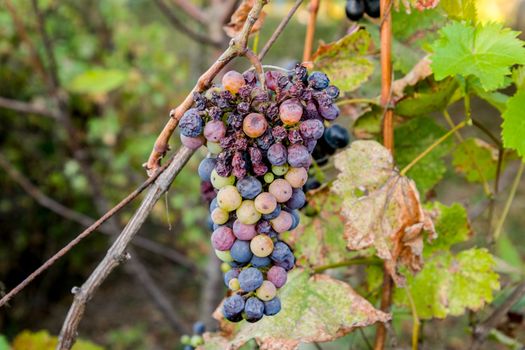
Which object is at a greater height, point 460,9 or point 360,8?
point 360,8

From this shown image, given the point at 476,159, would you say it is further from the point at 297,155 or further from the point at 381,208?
the point at 297,155

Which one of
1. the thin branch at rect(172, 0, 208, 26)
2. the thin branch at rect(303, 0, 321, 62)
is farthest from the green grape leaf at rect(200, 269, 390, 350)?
the thin branch at rect(172, 0, 208, 26)

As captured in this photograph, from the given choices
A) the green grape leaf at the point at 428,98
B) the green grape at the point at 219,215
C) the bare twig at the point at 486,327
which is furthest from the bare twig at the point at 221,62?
the bare twig at the point at 486,327

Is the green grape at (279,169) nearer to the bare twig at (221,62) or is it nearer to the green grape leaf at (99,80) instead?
the bare twig at (221,62)

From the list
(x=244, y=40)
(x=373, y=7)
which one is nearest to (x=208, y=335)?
(x=244, y=40)

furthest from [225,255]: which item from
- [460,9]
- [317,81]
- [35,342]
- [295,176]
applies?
[35,342]

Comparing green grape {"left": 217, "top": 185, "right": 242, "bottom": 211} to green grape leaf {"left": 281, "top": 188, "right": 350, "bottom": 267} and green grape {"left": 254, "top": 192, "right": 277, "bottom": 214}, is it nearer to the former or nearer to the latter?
green grape {"left": 254, "top": 192, "right": 277, "bottom": 214}

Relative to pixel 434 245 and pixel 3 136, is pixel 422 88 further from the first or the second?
pixel 3 136
